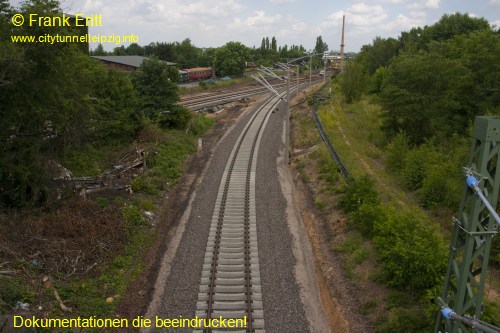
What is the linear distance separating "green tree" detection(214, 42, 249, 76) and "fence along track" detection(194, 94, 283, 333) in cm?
6691

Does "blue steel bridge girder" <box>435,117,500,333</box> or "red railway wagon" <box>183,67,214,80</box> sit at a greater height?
"red railway wagon" <box>183,67,214,80</box>

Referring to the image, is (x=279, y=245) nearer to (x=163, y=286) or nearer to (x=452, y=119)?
(x=163, y=286)

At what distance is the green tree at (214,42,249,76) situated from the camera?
88312mm

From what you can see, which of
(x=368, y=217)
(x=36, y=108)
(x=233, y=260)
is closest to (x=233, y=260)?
(x=233, y=260)

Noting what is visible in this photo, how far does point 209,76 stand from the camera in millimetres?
90625

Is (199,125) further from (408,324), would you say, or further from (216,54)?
(216,54)

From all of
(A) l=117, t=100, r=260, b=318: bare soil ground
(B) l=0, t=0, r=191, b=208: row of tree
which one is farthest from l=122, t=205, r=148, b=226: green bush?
(B) l=0, t=0, r=191, b=208: row of tree

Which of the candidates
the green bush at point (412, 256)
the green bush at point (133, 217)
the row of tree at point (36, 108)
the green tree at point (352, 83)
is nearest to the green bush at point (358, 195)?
the green bush at point (412, 256)

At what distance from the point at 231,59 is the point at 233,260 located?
7816cm

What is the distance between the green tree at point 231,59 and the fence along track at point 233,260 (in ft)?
220

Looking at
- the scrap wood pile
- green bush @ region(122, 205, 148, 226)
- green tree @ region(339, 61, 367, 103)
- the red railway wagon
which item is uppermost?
the red railway wagon

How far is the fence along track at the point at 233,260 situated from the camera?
12188 millimetres

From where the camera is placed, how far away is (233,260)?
1484 cm

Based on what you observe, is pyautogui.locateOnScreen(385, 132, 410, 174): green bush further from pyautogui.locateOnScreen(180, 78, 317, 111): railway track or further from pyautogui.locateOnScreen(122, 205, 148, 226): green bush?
pyautogui.locateOnScreen(180, 78, 317, 111): railway track
